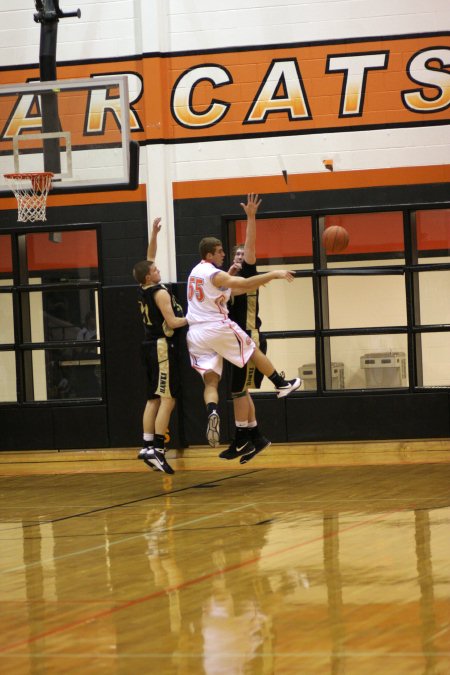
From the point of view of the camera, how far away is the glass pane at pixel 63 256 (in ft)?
42.4

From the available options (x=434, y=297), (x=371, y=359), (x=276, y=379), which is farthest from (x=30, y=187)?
(x=434, y=297)

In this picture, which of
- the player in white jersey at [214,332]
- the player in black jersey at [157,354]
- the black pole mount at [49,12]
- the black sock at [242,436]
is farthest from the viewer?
the black pole mount at [49,12]

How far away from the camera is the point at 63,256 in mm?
13008

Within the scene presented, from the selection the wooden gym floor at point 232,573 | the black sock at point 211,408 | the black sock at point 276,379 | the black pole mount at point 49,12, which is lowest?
the wooden gym floor at point 232,573

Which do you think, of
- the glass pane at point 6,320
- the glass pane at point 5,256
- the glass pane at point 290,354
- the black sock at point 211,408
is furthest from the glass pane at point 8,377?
the black sock at point 211,408

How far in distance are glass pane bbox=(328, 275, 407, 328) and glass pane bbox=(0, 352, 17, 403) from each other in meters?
3.67

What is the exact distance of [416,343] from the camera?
1224 cm

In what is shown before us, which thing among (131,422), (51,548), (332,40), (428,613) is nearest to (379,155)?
(332,40)

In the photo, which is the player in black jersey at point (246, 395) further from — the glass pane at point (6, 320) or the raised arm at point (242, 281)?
the glass pane at point (6, 320)

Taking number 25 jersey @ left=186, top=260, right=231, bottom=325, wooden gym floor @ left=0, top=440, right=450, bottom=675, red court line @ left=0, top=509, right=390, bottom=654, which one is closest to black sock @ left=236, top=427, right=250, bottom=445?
wooden gym floor @ left=0, top=440, right=450, bottom=675

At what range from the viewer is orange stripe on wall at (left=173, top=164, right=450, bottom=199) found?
12.1 meters

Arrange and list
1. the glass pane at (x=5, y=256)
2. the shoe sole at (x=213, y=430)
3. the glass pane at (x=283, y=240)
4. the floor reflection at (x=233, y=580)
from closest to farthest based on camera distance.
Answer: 1. the floor reflection at (x=233, y=580)
2. the shoe sole at (x=213, y=430)
3. the glass pane at (x=283, y=240)
4. the glass pane at (x=5, y=256)

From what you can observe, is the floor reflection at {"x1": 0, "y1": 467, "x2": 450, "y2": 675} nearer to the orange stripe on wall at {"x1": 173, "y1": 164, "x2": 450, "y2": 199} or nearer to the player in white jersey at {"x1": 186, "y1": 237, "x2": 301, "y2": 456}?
the player in white jersey at {"x1": 186, "y1": 237, "x2": 301, "y2": 456}

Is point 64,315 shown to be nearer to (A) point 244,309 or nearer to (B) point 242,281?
(A) point 244,309
